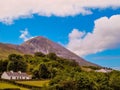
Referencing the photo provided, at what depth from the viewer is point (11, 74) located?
183125mm

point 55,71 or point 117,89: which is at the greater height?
point 55,71

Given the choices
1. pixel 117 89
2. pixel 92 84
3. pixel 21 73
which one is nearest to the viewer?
pixel 92 84

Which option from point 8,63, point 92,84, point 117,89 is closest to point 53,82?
point 92,84

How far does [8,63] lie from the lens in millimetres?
199625

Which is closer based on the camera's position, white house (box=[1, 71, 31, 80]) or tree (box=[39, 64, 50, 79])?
tree (box=[39, 64, 50, 79])

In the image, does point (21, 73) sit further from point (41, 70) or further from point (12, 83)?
point (12, 83)

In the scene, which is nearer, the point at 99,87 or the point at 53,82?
the point at 53,82

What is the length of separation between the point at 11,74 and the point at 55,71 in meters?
24.0

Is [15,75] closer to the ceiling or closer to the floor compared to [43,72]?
closer to the floor

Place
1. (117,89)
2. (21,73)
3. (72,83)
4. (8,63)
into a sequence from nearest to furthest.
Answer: (72,83)
(117,89)
(21,73)
(8,63)

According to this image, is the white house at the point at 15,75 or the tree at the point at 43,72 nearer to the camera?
the tree at the point at 43,72

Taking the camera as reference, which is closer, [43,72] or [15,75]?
[43,72]

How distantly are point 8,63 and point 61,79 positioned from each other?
7755cm

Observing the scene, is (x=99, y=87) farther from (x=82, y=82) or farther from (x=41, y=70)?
(x=41, y=70)
